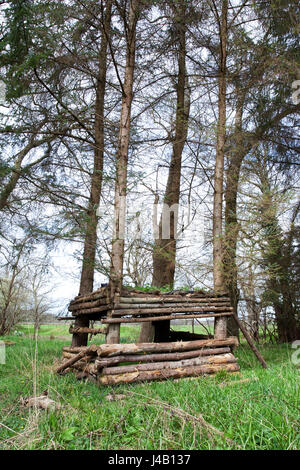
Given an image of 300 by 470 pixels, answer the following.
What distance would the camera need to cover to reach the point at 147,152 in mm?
9719

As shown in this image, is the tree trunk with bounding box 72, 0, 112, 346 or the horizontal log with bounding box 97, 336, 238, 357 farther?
the tree trunk with bounding box 72, 0, 112, 346

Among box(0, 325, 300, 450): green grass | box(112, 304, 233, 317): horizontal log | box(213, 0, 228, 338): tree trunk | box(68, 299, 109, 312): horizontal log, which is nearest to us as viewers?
box(0, 325, 300, 450): green grass

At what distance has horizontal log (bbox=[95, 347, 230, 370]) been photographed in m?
5.29

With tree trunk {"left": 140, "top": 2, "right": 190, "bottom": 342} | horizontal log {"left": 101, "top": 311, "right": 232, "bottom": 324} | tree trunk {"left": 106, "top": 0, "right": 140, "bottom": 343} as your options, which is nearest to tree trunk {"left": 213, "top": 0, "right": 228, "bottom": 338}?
horizontal log {"left": 101, "top": 311, "right": 232, "bottom": 324}

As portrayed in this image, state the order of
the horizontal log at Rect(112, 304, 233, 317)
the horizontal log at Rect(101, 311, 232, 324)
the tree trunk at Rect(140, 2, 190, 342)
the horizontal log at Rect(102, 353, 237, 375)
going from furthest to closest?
the tree trunk at Rect(140, 2, 190, 342) → the horizontal log at Rect(112, 304, 233, 317) → the horizontal log at Rect(101, 311, 232, 324) → the horizontal log at Rect(102, 353, 237, 375)

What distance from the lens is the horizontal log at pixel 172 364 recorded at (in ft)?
17.4

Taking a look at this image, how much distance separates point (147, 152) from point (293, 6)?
4641mm

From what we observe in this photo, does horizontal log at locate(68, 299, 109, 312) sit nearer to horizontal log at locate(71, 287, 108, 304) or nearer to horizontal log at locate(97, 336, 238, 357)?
horizontal log at locate(71, 287, 108, 304)

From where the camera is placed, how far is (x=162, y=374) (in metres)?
5.58

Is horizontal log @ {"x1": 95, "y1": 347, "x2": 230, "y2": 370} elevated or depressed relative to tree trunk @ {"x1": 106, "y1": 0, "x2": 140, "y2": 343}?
depressed
